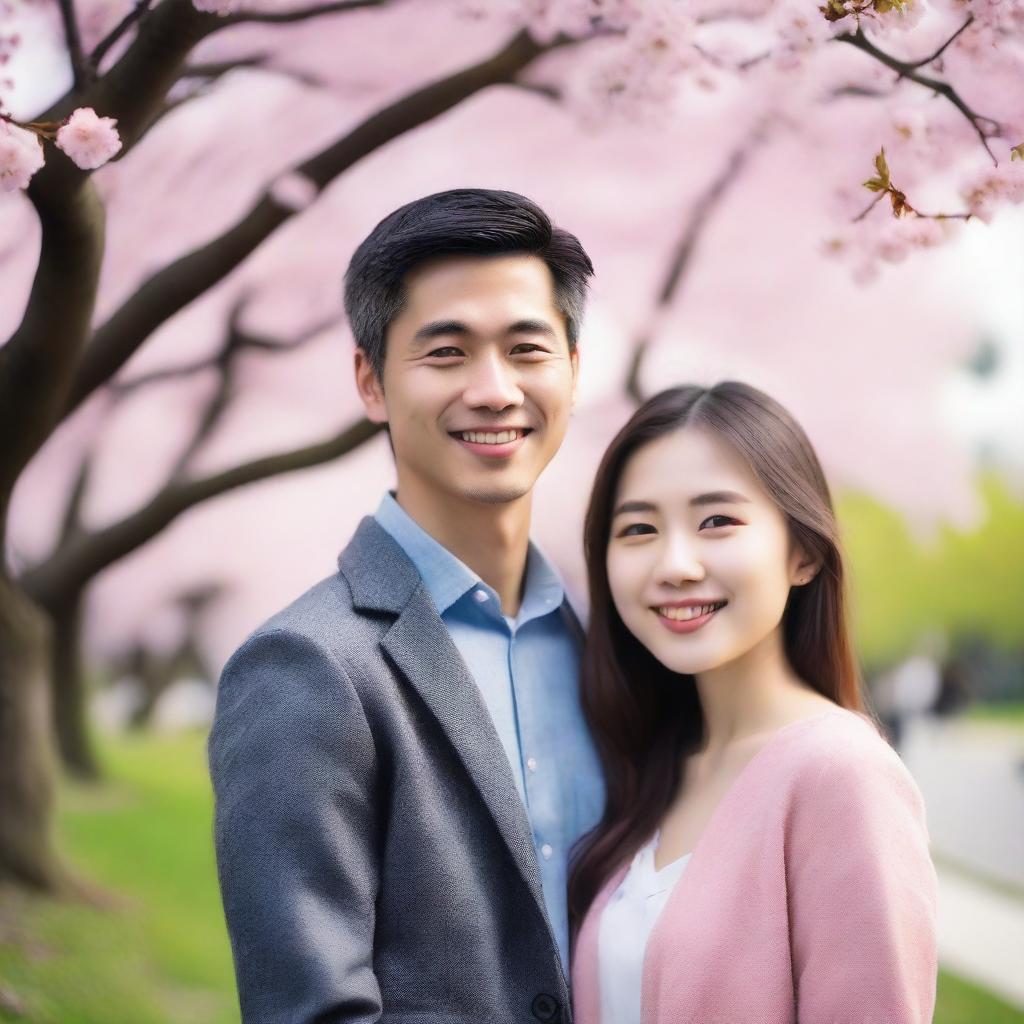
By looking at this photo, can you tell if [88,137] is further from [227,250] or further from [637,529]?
[637,529]

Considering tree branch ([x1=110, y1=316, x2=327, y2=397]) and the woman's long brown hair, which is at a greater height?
tree branch ([x1=110, y1=316, x2=327, y2=397])

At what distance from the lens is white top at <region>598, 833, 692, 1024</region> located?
2166 mm

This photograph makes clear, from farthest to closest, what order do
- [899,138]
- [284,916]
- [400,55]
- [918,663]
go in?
1. [918,663]
2. [400,55]
3. [899,138]
4. [284,916]

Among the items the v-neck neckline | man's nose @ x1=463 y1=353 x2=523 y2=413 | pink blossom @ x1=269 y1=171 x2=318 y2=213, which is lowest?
the v-neck neckline

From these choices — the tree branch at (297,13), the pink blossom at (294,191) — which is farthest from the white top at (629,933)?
the tree branch at (297,13)

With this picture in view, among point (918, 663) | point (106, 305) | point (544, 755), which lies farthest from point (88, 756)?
point (918, 663)

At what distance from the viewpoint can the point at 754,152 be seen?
6199 mm

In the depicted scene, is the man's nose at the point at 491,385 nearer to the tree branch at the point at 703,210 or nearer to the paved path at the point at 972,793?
the tree branch at the point at 703,210

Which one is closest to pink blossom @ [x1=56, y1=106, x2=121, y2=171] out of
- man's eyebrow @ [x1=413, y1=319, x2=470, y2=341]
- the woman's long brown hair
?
man's eyebrow @ [x1=413, y1=319, x2=470, y2=341]

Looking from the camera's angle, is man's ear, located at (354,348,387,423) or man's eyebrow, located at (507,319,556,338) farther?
man's ear, located at (354,348,387,423)

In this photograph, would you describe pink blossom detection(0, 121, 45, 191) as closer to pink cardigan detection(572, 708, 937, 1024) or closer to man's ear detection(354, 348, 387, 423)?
man's ear detection(354, 348, 387, 423)

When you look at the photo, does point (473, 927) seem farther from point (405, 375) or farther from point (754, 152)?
point (754, 152)

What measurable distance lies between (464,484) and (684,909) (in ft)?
2.77

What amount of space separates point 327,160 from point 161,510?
148cm
